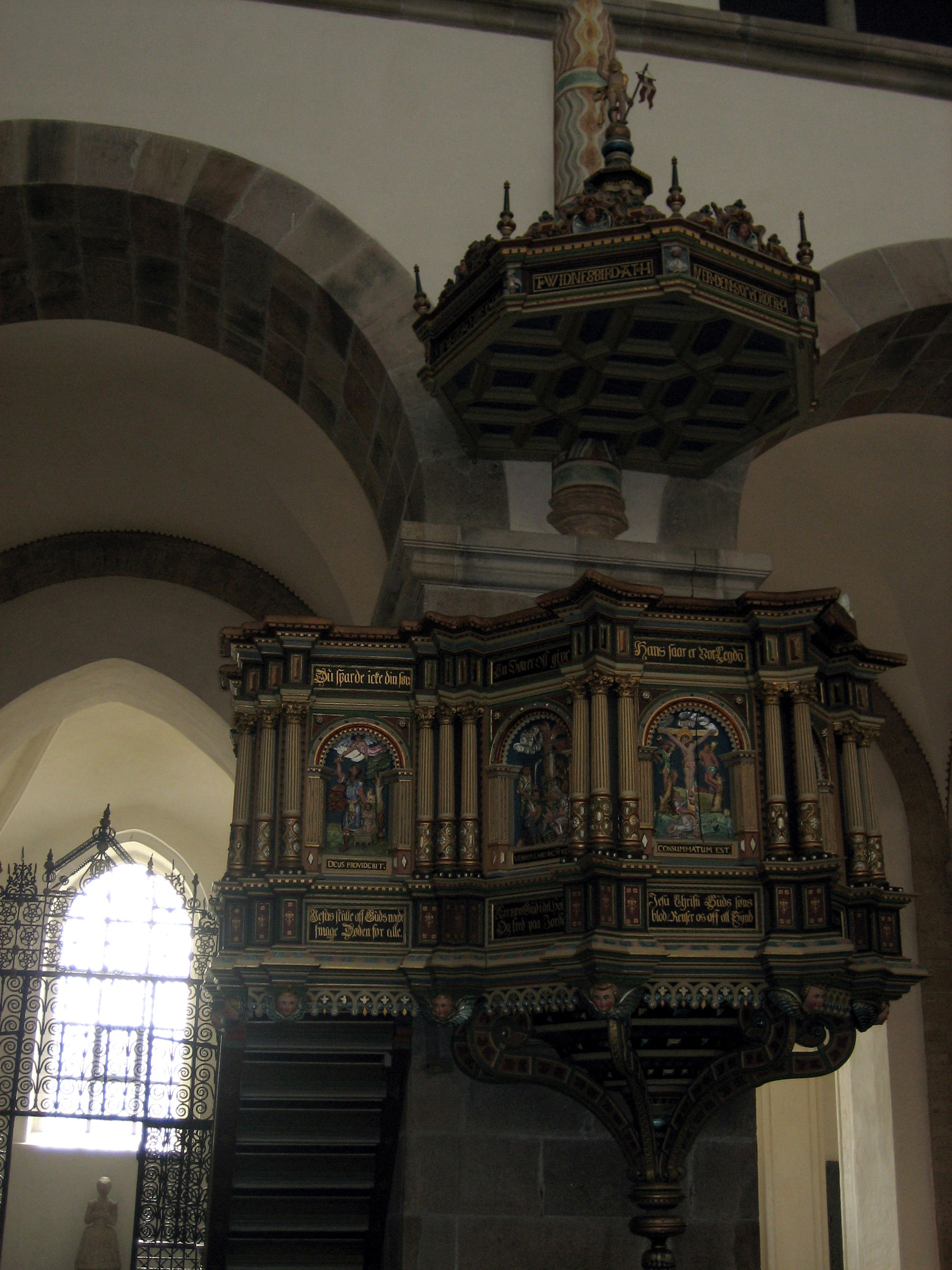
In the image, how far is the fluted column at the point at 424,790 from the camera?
5.57 metres

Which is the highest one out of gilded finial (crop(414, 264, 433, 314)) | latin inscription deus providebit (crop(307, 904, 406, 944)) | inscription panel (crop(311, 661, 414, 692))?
gilded finial (crop(414, 264, 433, 314))

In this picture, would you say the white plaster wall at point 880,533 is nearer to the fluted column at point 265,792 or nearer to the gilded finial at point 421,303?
the gilded finial at point 421,303

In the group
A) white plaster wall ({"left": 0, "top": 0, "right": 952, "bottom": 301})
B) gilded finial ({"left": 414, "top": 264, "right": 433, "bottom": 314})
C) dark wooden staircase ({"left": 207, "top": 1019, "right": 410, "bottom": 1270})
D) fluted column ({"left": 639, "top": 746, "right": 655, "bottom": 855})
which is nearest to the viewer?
fluted column ({"left": 639, "top": 746, "right": 655, "bottom": 855})

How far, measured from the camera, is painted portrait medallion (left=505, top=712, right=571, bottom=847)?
5520 mm


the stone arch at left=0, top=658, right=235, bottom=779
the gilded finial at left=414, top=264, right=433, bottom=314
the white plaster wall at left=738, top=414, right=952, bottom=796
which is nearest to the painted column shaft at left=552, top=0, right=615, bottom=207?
the gilded finial at left=414, top=264, right=433, bottom=314

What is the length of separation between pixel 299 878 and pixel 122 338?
15.1 ft

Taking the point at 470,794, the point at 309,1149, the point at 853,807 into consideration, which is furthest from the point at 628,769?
the point at 309,1149

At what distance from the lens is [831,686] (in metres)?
5.97

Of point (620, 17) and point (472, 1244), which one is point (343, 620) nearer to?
point (620, 17)

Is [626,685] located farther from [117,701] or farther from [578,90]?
[117,701]

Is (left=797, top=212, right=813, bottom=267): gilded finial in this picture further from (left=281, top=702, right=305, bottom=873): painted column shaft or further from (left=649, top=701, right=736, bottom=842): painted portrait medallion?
(left=281, top=702, right=305, bottom=873): painted column shaft

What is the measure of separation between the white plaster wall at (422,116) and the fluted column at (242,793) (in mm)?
2614

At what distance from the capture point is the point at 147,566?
11438mm

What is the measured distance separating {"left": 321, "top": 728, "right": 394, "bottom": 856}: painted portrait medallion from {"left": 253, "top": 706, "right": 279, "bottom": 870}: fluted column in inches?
7.8
